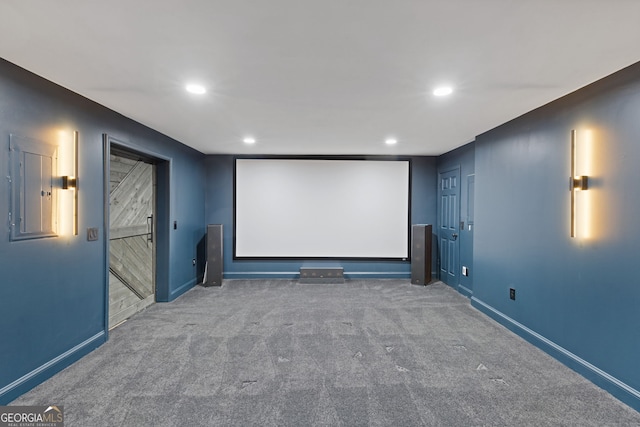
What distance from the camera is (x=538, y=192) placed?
305 centimetres

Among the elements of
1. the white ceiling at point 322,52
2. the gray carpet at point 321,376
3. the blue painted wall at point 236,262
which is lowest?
the gray carpet at point 321,376

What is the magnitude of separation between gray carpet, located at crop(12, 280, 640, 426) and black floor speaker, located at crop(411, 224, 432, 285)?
144 centimetres

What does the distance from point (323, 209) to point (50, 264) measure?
3977 millimetres

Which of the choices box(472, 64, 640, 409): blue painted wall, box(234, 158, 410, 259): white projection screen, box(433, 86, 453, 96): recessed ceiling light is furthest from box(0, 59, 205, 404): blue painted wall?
box(472, 64, 640, 409): blue painted wall

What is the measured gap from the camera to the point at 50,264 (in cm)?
245

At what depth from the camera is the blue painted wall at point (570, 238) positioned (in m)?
2.16

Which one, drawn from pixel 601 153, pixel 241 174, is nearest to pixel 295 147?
pixel 241 174

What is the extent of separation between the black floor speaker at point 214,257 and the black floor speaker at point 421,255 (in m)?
3.26

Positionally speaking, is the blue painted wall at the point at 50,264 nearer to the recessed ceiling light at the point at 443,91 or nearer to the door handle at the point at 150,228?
the door handle at the point at 150,228

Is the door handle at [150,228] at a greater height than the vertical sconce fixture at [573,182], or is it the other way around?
the vertical sconce fixture at [573,182]

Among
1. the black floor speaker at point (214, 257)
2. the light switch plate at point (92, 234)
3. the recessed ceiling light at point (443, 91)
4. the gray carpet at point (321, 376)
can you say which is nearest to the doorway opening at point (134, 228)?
the light switch plate at point (92, 234)

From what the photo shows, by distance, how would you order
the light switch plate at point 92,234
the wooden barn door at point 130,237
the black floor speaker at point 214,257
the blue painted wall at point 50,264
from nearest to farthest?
the blue painted wall at point 50,264 → the light switch plate at point 92,234 → the wooden barn door at point 130,237 → the black floor speaker at point 214,257

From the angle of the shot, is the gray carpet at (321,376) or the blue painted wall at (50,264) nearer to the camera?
the gray carpet at (321,376)

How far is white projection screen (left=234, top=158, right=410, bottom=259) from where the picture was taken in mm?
5738
